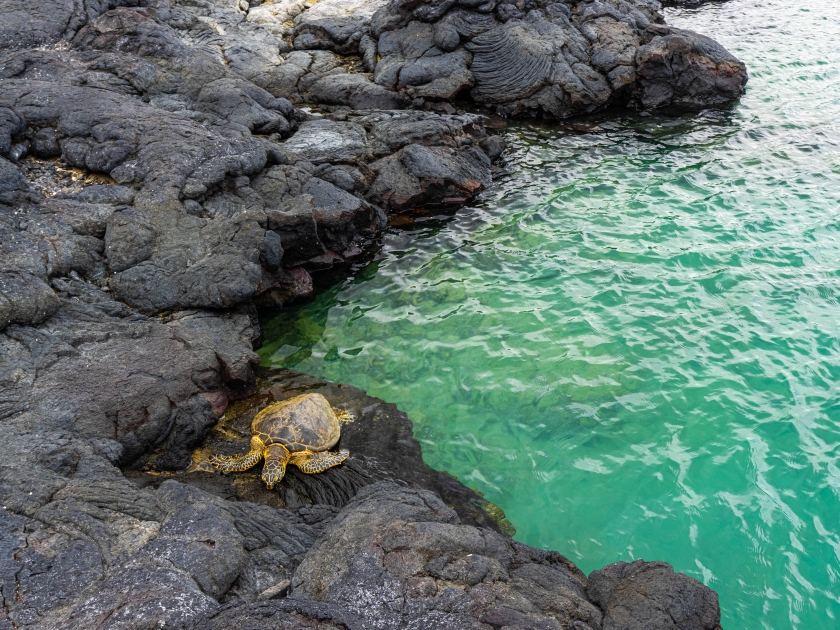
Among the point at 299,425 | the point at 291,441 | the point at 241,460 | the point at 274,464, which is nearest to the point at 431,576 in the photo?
the point at 274,464

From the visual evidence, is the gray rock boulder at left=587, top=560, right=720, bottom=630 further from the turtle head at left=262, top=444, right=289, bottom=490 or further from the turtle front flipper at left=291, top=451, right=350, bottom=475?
the turtle head at left=262, top=444, right=289, bottom=490

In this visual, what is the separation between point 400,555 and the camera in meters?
5.20

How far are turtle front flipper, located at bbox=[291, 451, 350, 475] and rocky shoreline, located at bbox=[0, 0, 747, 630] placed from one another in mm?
134

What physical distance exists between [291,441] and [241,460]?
657 millimetres

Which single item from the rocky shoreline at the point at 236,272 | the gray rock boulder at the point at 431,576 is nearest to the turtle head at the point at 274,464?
the rocky shoreline at the point at 236,272

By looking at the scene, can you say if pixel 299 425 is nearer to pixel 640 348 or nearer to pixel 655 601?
pixel 655 601

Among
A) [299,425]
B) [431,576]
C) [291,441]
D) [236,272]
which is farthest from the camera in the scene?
[236,272]

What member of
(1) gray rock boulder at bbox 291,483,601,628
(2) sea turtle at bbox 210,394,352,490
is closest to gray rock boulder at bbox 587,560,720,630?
(1) gray rock boulder at bbox 291,483,601,628

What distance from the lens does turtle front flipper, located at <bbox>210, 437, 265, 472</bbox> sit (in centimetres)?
784

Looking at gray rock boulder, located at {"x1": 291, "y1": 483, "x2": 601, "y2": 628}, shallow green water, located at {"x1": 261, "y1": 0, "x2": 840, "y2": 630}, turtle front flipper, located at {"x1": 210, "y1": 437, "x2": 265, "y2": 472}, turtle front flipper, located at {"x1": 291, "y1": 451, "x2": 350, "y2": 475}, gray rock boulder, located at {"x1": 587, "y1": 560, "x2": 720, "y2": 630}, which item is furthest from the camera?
turtle front flipper, located at {"x1": 291, "y1": 451, "x2": 350, "y2": 475}

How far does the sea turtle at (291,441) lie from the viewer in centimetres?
784

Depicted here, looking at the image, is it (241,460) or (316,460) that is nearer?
(241,460)

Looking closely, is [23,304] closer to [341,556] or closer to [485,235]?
[341,556]

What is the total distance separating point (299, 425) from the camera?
→ 816 centimetres
